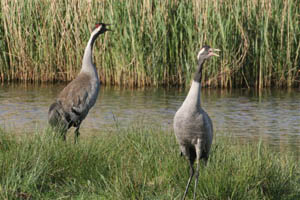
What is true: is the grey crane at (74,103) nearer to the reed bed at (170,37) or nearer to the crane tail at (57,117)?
the crane tail at (57,117)

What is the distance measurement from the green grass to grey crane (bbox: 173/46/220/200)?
20 cm

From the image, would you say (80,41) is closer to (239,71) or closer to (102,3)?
(102,3)

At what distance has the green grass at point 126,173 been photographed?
4785mm

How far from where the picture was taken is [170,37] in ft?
40.8

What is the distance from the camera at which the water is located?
8495 mm

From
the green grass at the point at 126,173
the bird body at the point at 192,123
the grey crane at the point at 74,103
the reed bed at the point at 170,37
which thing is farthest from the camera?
the reed bed at the point at 170,37

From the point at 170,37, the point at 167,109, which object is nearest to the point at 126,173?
the point at 167,109

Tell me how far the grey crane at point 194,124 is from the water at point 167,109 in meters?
2.45

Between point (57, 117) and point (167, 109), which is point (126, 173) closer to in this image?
point (57, 117)

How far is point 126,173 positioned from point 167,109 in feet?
18.9

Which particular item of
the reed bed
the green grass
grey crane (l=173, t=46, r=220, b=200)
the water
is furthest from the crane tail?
the reed bed

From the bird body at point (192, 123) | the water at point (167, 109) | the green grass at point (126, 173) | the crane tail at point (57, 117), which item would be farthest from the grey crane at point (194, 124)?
the water at point (167, 109)

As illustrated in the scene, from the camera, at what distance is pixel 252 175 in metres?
5.03

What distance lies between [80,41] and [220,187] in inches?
322
